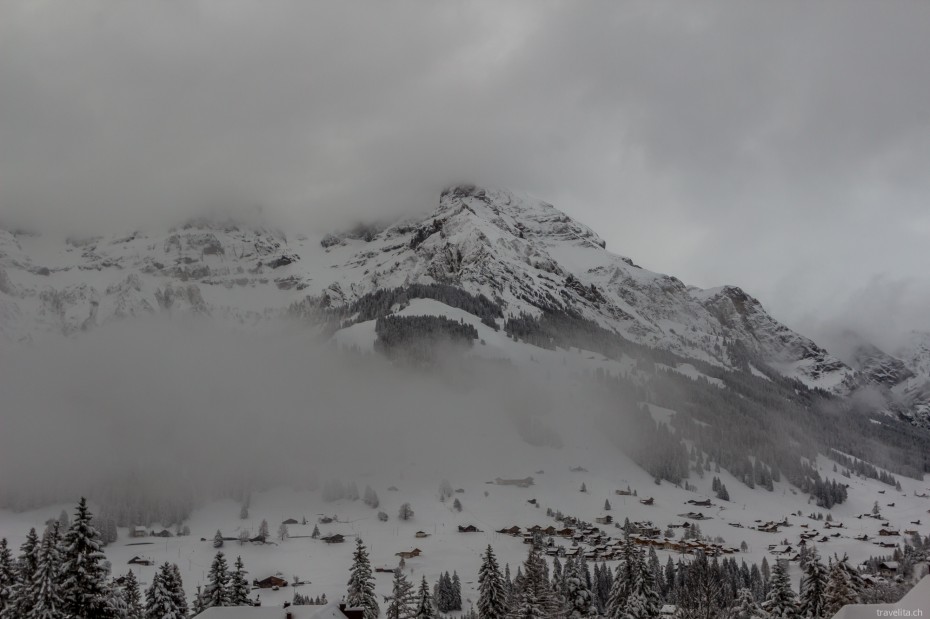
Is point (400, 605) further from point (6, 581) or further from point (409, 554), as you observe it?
point (409, 554)

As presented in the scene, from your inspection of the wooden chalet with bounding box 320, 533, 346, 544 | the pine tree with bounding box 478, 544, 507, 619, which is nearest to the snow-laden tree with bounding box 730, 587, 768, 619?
the pine tree with bounding box 478, 544, 507, 619

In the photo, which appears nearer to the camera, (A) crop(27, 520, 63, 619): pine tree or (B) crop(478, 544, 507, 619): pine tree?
(A) crop(27, 520, 63, 619): pine tree

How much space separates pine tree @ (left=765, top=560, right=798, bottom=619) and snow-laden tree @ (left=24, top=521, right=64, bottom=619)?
59.2 metres

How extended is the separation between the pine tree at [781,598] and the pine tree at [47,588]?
59.3 m

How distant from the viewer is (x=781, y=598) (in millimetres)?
71875

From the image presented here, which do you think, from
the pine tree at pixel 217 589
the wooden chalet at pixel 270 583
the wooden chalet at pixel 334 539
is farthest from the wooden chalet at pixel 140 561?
the pine tree at pixel 217 589

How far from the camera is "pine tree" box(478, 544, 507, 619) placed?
73.2 metres

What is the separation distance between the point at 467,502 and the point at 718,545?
201 feet

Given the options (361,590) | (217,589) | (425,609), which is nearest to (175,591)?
(217,589)

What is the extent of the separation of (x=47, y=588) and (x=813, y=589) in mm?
62344

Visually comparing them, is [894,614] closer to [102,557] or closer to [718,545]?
[102,557]

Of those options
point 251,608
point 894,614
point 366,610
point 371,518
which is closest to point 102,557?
point 251,608

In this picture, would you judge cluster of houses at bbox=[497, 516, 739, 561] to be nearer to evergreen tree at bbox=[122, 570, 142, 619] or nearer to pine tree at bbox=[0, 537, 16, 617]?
evergreen tree at bbox=[122, 570, 142, 619]

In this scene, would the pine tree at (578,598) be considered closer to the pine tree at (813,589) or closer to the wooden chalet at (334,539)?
the pine tree at (813,589)
